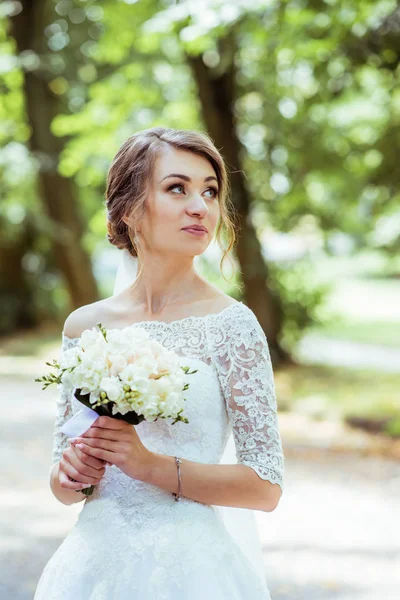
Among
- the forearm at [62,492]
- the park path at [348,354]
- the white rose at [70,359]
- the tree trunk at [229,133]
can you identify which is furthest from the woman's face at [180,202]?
the park path at [348,354]

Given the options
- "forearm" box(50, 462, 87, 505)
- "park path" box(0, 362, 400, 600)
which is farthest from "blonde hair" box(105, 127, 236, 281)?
"park path" box(0, 362, 400, 600)

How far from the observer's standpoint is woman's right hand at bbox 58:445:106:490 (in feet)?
7.18

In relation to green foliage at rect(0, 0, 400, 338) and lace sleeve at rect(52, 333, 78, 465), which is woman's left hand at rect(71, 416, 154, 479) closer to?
lace sleeve at rect(52, 333, 78, 465)

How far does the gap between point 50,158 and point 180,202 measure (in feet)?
46.2

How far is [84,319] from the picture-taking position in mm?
2631

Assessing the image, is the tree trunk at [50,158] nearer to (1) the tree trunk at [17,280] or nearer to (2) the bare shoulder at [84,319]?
(1) the tree trunk at [17,280]

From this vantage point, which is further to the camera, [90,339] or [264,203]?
[264,203]

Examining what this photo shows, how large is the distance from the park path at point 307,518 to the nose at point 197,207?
3.60 meters

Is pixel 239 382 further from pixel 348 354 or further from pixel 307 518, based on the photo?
pixel 348 354

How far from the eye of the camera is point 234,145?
13289mm

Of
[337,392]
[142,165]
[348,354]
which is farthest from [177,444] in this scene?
[348,354]

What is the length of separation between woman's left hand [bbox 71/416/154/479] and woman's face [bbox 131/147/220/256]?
1.87 feet

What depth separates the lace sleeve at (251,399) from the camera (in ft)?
7.50

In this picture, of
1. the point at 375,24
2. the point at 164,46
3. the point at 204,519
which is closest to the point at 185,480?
the point at 204,519
